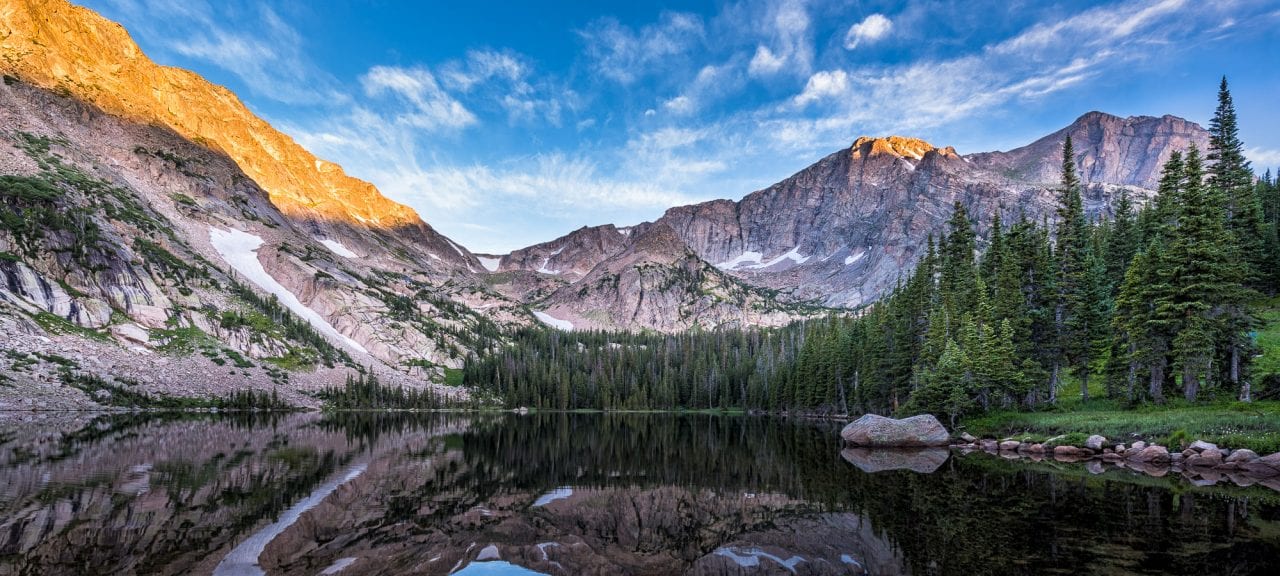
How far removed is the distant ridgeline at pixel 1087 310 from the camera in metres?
34.8

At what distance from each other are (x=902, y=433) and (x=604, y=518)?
112 ft

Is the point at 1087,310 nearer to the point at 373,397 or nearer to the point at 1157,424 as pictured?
the point at 1157,424

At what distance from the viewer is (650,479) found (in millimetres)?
26812

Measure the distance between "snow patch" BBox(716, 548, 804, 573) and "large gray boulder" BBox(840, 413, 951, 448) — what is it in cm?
3395

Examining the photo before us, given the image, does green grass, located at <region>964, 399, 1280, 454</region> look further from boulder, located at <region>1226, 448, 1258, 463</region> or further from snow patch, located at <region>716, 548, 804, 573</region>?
snow patch, located at <region>716, 548, 804, 573</region>

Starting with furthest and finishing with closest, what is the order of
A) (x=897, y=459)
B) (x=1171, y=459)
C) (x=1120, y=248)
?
(x=1120, y=248)
(x=897, y=459)
(x=1171, y=459)

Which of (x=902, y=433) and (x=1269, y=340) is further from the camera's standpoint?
(x=902, y=433)

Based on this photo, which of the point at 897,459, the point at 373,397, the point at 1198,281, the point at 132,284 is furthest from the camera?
the point at 373,397

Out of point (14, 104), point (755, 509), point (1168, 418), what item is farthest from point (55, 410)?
point (14, 104)

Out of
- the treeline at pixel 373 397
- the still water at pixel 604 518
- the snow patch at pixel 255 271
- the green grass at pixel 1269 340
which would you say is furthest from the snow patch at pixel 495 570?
the snow patch at pixel 255 271

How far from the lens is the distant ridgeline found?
3478 centimetres

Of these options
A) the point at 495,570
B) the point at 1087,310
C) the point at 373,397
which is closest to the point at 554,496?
the point at 495,570

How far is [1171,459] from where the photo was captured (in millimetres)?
27031

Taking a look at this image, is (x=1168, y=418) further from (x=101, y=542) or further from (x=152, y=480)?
(x=152, y=480)
